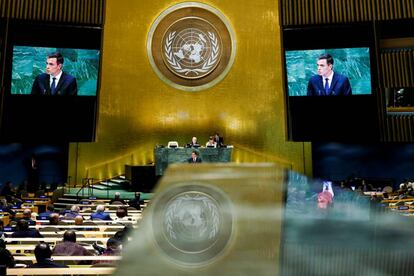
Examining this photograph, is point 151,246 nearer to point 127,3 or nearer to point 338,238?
point 338,238

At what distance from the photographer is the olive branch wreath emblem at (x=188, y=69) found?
43.9ft

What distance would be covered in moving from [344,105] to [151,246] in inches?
464

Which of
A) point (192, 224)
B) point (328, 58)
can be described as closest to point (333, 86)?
point (328, 58)

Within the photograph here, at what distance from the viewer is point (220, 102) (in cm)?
1358

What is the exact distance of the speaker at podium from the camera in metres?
0.90

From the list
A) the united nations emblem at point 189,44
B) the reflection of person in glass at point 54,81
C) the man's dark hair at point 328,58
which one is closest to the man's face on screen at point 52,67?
the reflection of person in glass at point 54,81

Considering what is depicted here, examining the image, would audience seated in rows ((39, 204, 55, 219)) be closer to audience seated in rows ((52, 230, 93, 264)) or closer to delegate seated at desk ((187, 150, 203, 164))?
audience seated in rows ((52, 230, 93, 264))

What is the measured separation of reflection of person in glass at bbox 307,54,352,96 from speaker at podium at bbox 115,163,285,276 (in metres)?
11.0

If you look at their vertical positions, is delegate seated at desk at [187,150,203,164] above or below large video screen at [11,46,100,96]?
below

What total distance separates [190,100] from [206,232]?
1251 centimetres

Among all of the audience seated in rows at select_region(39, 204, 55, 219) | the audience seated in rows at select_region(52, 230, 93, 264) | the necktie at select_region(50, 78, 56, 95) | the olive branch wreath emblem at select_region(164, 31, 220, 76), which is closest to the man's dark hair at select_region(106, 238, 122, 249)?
the audience seated in rows at select_region(52, 230, 93, 264)

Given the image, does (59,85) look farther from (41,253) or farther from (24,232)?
(41,253)

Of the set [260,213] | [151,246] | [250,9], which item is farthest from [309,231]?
[250,9]

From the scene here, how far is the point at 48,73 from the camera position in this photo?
39.4 ft
